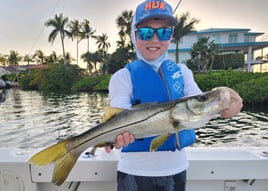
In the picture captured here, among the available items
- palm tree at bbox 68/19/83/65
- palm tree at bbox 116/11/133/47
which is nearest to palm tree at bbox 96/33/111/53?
palm tree at bbox 68/19/83/65

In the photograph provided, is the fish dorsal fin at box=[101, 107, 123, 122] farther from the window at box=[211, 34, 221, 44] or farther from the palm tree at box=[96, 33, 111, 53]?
the palm tree at box=[96, 33, 111, 53]

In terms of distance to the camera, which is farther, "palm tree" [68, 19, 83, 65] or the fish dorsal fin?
"palm tree" [68, 19, 83, 65]

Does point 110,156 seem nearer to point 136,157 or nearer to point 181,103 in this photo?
point 136,157

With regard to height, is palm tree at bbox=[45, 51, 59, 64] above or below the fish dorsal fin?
above

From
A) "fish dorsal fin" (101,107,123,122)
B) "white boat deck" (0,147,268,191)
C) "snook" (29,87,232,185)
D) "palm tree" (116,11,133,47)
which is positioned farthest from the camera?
"palm tree" (116,11,133,47)

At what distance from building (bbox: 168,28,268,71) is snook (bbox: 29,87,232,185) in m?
37.8

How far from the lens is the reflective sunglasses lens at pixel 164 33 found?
5.82ft

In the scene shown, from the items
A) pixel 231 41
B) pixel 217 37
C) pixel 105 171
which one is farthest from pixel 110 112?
pixel 231 41

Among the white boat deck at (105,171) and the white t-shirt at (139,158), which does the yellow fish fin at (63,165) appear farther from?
the white boat deck at (105,171)

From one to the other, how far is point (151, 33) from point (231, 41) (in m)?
41.6

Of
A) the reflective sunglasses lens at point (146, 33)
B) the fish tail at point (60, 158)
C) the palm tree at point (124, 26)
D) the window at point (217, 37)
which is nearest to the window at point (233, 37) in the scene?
the window at point (217, 37)

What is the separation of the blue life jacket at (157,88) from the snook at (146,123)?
264mm

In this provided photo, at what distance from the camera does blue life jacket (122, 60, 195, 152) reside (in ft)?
5.69

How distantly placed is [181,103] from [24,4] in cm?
1016
